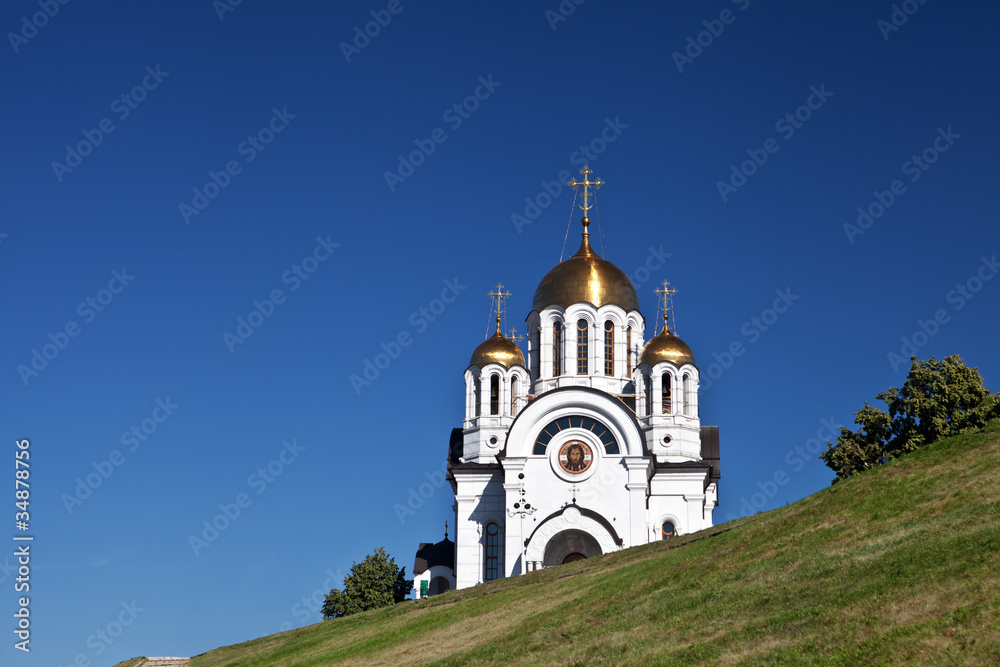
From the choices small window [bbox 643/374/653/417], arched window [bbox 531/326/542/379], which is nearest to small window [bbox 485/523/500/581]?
arched window [bbox 531/326/542/379]

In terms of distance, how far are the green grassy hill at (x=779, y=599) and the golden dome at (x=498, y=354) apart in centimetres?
1425

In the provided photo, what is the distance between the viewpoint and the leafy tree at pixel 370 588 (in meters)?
42.2

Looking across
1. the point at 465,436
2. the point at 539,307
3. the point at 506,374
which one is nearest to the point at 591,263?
the point at 539,307

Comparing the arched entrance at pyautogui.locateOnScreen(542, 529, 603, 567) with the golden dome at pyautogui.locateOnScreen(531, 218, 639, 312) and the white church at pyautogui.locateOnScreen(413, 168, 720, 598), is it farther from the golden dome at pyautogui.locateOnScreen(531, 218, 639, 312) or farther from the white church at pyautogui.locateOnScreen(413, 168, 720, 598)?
the golden dome at pyautogui.locateOnScreen(531, 218, 639, 312)

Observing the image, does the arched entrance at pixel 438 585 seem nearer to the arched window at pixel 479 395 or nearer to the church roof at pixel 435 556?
the church roof at pixel 435 556

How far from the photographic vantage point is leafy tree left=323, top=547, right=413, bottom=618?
42188 mm

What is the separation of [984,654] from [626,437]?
27.1 m

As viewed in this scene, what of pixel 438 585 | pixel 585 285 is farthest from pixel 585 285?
pixel 438 585

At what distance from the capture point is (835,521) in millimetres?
21672

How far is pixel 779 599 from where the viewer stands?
17.1 m

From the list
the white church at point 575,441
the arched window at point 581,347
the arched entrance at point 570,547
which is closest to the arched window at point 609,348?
the white church at point 575,441

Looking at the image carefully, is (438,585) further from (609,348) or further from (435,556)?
(609,348)

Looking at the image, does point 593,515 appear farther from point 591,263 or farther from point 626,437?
point 591,263

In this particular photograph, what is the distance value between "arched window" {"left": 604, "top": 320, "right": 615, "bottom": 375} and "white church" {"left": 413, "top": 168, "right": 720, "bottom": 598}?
52mm
